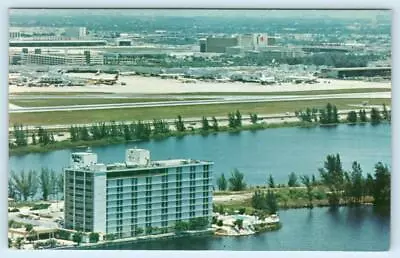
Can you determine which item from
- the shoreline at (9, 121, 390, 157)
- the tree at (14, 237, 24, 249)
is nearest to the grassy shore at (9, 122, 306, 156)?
the shoreline at (9, 121, 390, 157)

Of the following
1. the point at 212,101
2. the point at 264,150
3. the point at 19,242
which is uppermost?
the point at 212,101

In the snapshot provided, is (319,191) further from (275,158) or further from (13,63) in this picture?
(13,63)

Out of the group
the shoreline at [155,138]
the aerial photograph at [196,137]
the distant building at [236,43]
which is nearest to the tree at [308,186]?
the aerial photograph at [196,137]

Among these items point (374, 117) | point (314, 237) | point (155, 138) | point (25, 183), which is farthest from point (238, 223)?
point (25, 183)

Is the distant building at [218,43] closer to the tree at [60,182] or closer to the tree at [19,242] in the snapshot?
the tree at [60,182]

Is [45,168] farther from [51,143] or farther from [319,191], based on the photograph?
[319,191]

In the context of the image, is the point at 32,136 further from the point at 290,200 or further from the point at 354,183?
the point at 354,183
